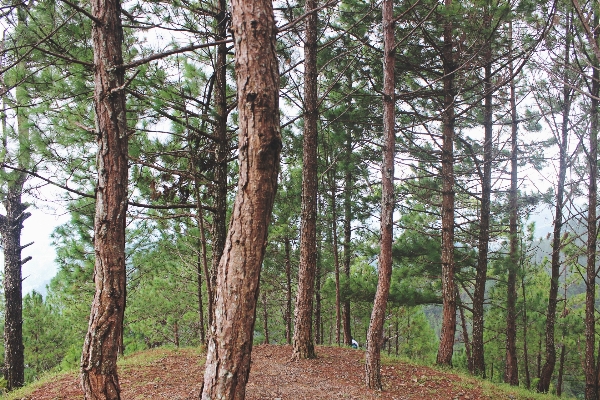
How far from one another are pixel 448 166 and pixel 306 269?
445 cm

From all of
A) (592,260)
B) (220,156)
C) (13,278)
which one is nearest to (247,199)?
(220,156)

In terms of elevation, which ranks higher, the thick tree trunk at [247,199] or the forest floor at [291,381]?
the thick tree trunk at [247,199]

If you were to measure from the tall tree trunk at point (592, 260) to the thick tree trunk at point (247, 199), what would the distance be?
32.7 feet

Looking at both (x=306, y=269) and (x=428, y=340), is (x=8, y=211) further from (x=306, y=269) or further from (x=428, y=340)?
(x=428, y=340)

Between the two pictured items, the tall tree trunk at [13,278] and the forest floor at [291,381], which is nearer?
the forest floor at [291,381]

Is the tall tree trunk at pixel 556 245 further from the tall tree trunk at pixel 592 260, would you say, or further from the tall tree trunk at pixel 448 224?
the tall tree trunk at pixel 448 224

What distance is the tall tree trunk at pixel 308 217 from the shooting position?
753 cm

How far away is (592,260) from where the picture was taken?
30.6 feet

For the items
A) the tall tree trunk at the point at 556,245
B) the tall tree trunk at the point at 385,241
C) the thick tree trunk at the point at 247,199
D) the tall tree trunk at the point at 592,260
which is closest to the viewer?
the thick tree trunk at the point at 247,199

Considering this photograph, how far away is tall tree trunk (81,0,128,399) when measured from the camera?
320 cm

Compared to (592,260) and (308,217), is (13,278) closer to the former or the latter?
(308,217)

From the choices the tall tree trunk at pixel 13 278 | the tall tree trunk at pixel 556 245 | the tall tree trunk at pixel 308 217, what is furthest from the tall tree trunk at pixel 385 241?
the tall tree trunk at pixel 13 278

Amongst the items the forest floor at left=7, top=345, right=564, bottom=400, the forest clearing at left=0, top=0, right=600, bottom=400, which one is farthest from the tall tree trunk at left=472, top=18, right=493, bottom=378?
the forest floor at left=7, top=345, right=564, bottom=400

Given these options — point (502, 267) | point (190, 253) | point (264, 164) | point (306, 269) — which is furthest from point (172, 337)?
point (264, 164)
